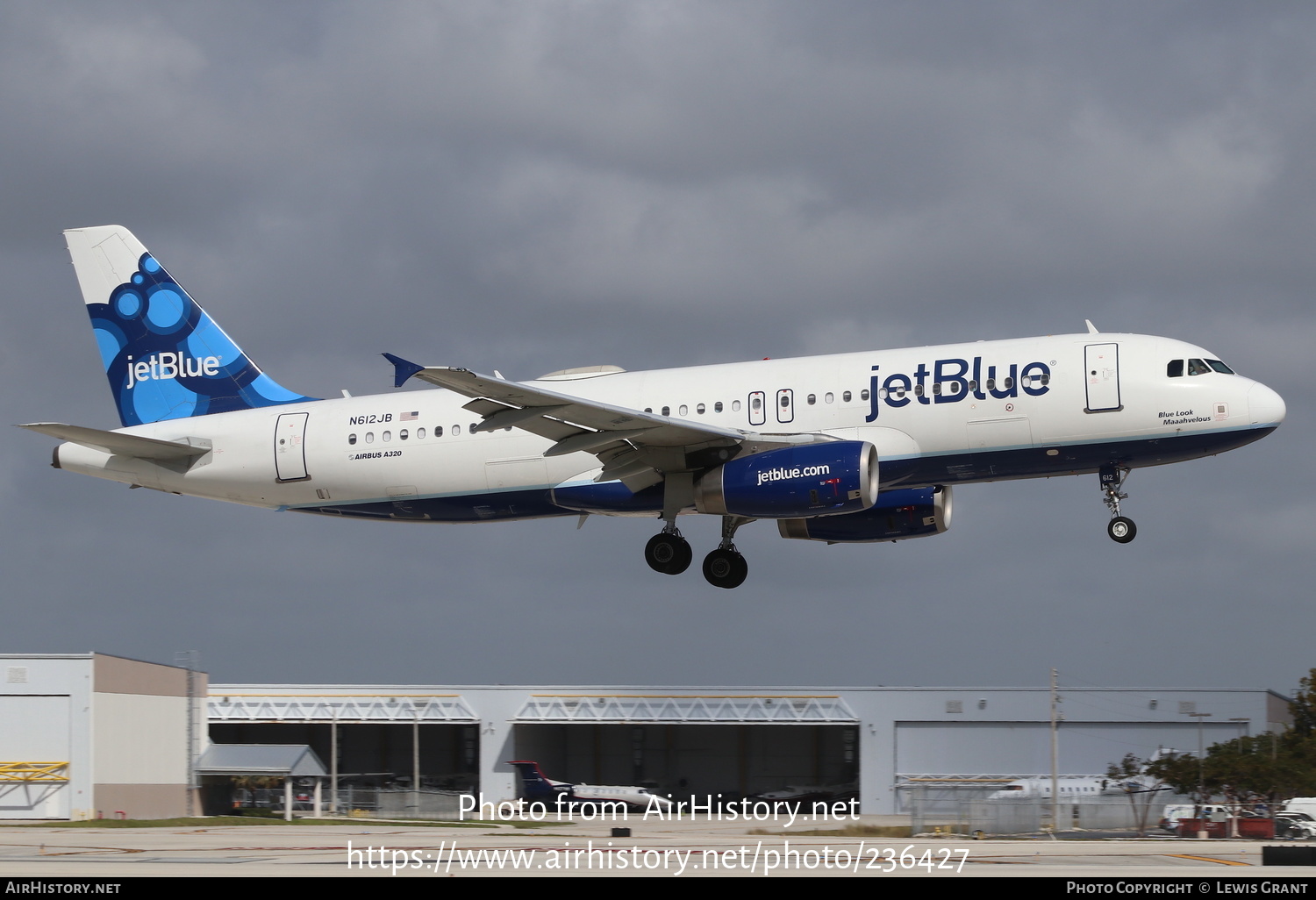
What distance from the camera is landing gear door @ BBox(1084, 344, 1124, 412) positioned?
1254 inches

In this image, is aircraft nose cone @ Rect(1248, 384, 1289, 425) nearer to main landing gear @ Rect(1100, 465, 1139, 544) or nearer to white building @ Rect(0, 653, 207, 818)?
main landing gear @ Rect(1100, 465, 1139, 544)

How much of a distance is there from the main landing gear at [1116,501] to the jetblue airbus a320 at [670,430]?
6cm

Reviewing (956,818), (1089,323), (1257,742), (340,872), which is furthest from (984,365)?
(1257,742)

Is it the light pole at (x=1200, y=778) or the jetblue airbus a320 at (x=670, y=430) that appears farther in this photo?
the light pole at (x=1200, y=778)

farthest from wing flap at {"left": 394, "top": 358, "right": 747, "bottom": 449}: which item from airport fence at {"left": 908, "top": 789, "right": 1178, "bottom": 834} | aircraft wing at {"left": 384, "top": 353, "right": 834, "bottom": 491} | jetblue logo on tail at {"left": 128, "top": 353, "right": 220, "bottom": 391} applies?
airport fence at {"left": 908, "top": 789, "right": 1178, "bottom": 834}

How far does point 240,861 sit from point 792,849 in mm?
12417

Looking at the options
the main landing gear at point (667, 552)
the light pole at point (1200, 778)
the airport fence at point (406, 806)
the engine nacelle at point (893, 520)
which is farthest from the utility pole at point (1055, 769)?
the airport fence at point (406, 806)

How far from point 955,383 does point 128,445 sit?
20.3 m

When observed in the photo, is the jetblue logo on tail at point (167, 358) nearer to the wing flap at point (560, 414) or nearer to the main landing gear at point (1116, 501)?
the wing flap at point (560, 414)

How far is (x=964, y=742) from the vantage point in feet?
251

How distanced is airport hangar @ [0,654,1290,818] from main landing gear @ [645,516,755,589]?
3180cm

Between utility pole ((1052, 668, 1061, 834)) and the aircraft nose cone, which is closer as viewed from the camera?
the aircraft nose cone

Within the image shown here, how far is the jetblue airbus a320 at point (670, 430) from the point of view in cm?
3180
